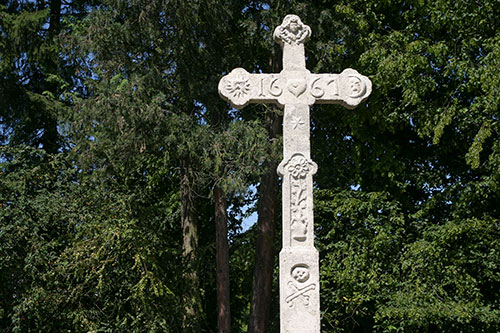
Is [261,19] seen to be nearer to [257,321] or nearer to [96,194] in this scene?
[96,194]

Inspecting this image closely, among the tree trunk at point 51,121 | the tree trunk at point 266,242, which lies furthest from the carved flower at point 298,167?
the tree trunk at point 51,121

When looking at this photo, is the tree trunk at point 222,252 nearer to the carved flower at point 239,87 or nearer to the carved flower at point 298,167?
the carved flower at point 239,87

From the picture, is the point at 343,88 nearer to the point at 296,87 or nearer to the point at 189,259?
the point at 296,87

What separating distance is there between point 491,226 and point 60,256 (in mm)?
7837

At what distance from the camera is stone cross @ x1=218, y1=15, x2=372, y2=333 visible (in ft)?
18.8

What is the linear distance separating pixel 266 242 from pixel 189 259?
1.59m

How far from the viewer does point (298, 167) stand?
609 cm

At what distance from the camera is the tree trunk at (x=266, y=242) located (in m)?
13.6

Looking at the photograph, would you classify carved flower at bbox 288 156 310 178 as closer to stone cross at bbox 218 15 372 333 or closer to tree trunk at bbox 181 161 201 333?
stone cross at bbox 218 15 372 333

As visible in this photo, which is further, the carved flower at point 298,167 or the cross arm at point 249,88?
the cross arm at point 249,88

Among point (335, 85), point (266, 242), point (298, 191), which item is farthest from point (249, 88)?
point (266, 242)

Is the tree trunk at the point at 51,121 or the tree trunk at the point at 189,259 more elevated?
the tree trunk at the point at 51,121

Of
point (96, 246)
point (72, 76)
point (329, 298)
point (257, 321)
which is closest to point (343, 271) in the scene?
point (329, 298)

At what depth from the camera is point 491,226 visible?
41.2 feet
